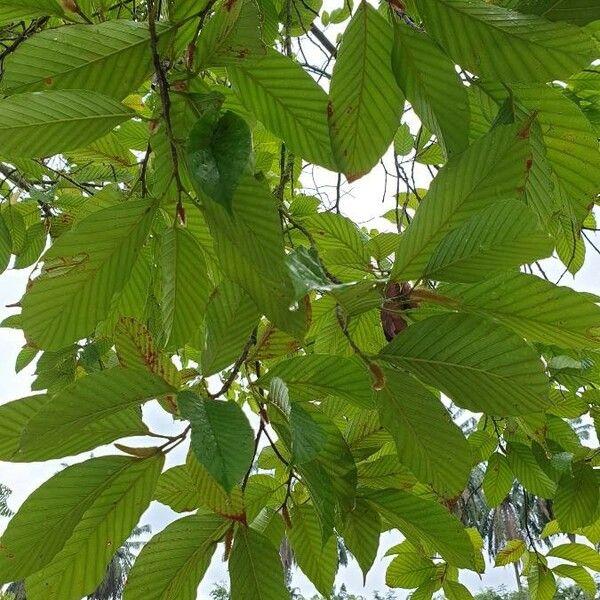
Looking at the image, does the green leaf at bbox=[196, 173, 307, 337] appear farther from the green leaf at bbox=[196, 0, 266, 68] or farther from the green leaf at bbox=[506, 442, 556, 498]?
the green leaf at bbox=[506, 442, 556, 498]

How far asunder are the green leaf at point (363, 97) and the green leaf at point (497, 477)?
990 mm

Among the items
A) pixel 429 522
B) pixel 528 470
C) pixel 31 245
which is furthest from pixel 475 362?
pixel 31 245

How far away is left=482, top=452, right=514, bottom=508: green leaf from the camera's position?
136cm

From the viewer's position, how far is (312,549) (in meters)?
0.77

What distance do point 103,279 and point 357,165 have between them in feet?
0.83

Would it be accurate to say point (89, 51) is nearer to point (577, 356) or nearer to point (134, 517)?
point (134, 517)

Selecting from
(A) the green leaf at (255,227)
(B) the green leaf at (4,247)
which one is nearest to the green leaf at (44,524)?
(A) the green leaf at (255,227)

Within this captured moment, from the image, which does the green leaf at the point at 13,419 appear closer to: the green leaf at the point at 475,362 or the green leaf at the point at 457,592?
the green leaf at the point at 475,362

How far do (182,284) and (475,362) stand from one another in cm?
28

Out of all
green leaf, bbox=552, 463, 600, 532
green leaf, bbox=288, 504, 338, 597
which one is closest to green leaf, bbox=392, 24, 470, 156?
green leaf, bbox=288, 504, 338, 597

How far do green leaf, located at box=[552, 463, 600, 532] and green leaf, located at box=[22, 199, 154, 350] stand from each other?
3.04ft

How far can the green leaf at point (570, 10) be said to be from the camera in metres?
0.46

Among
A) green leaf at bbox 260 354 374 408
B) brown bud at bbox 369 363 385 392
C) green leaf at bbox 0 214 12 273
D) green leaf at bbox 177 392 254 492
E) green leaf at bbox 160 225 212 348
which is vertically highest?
green leaf at bbox 0 214 12 273

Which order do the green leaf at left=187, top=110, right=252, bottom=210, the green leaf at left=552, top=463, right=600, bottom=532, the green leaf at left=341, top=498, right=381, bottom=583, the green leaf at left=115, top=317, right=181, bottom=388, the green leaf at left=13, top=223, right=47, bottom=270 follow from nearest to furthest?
the green leaf at left=187, top=110, right=252, bottom=210
the green leaf at left=115, top=317, right=181, bottom=388
the green leaf at left=341, top=498, right=381, bottom=583
the green leaf at left=552, top=463, right=600, bottom=532
the green leaf at left=13, top=223, right=47, bottom=270
